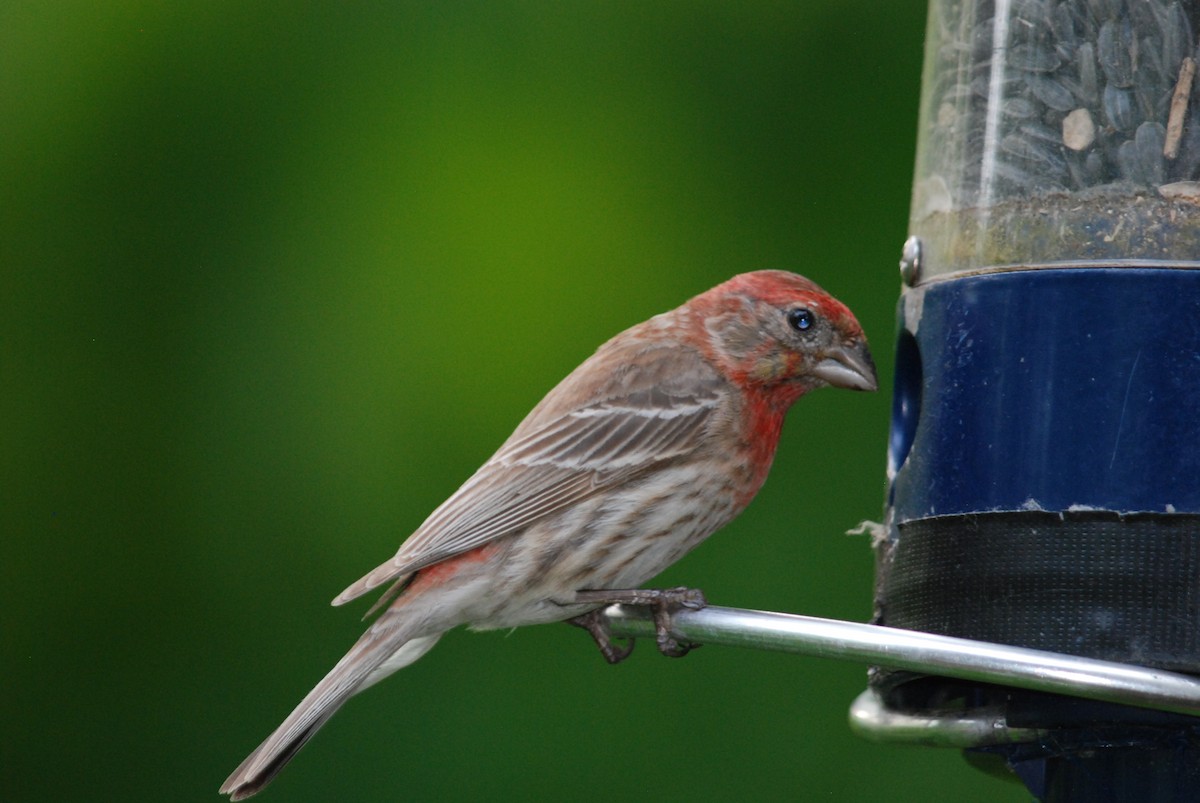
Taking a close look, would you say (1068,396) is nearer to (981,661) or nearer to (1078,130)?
(1078,130)

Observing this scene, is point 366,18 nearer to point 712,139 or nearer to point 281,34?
point 281,34

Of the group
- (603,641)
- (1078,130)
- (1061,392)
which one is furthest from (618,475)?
(1078,130)

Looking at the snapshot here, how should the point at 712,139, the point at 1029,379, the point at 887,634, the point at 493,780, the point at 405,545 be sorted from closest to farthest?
1. the point at 887,634
2. the point at 1029,379
3. the point at 405,545
4. the point at 493,780
5. the point at 712,139

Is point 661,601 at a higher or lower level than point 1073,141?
lower

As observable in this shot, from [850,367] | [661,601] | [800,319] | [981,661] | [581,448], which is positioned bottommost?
[661,601]

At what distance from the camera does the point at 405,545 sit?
543cm

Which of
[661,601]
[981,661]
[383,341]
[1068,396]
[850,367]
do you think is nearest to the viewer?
[981,661]

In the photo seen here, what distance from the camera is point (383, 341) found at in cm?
618

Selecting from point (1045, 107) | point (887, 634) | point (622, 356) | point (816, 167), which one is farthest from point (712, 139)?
point (887, 634)

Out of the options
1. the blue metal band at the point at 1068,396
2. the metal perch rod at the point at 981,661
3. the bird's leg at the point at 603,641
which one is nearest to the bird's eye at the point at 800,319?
the blue metal band at the point at 1068,396

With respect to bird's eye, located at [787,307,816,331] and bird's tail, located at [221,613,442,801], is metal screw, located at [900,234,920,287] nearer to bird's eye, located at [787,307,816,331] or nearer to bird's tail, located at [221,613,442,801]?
bird's eye, located at [787,307,816,331]

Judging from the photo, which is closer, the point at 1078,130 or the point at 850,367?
the point at 1078,130

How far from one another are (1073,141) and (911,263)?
488mm

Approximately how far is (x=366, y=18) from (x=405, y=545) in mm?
1684
